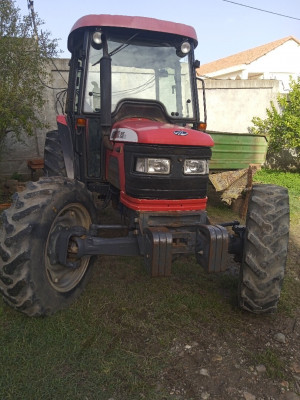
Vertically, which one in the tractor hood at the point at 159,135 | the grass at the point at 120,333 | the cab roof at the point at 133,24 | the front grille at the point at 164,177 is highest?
the cab roof at the point at 133,24

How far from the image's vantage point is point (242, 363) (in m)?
2.41

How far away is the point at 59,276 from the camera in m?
2.92

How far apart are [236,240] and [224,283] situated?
2.50 ft

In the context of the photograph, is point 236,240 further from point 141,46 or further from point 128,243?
point 141,46

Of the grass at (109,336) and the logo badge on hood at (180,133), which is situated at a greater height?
the logo badge on hood at (180,133)

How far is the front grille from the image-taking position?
106 inches

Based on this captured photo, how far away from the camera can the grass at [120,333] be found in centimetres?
214

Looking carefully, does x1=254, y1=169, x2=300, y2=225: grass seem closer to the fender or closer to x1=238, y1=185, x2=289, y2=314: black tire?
x1=238, y1=185, x2=289, y2=314: black tire

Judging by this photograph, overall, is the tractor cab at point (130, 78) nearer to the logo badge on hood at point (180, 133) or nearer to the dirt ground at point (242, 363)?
the logo badge on hood at point (180, 133)

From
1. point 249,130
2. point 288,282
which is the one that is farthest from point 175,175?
point 249,130

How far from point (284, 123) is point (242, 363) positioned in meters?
8.07

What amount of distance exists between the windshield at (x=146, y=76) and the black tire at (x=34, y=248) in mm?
1063

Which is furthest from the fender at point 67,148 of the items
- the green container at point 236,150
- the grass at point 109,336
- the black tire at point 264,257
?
the green container at point 236,150

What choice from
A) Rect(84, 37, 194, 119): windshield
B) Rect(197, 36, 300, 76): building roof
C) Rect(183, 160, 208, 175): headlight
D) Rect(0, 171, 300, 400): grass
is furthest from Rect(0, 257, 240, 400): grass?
Rect(197, 36, 300, 76): building roof
